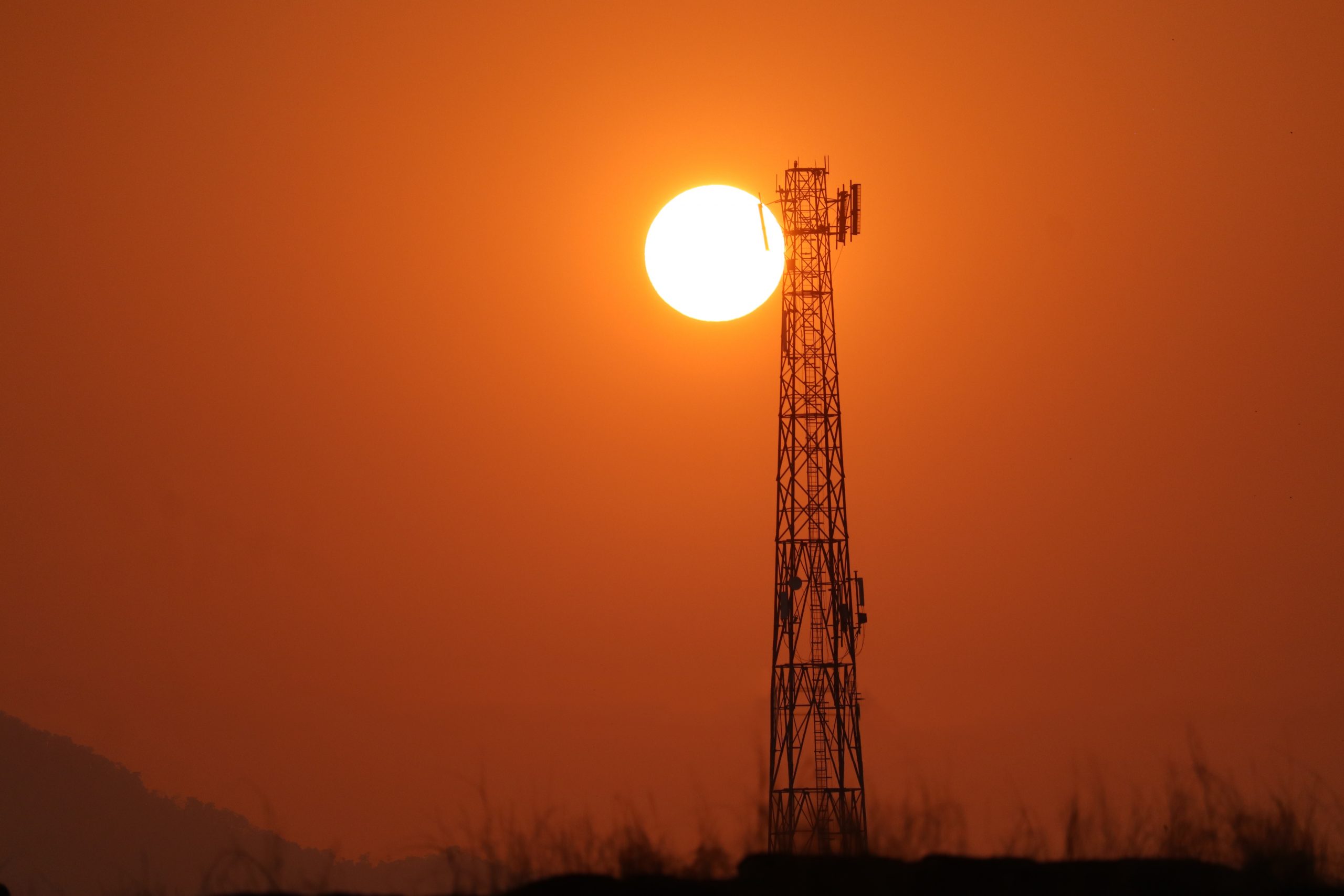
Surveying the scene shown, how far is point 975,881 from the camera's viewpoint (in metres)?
14.2

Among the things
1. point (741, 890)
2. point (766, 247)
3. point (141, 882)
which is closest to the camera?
point (741, 890)

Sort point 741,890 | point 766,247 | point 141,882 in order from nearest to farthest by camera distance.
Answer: point 741,890 → point 141,882 → point 766,247

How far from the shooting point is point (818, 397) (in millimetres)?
24203

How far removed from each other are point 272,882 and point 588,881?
3651 millimetres

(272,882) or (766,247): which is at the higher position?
(766,247)

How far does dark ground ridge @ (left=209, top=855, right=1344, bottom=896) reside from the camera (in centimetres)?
1349

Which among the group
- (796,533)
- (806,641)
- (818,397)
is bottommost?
(806,641)

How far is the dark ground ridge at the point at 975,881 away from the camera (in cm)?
1349

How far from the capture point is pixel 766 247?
2448 centimetres

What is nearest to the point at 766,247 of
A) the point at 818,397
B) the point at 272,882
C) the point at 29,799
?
the point at 818,397

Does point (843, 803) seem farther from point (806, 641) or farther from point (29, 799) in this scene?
point (29, 799)

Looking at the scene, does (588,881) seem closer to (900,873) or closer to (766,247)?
(900,873)

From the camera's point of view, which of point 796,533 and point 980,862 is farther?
point 796,533

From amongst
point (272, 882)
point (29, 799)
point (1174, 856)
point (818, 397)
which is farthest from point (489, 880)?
point (29, 799)
